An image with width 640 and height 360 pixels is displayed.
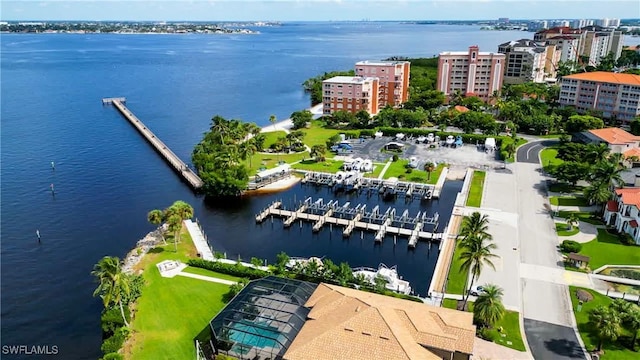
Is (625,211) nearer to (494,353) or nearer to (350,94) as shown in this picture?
(494,353)

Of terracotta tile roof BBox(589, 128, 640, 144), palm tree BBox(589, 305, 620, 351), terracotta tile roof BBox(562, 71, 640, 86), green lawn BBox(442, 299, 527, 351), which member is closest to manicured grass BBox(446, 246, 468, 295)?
green lawn BBox(442, 299, 527, 351)

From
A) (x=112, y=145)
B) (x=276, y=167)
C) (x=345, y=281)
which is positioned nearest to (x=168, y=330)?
(x=345, y=281)

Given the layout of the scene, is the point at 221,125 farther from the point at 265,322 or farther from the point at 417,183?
the point at 265,322

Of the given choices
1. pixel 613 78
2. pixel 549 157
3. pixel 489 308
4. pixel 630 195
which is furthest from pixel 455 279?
pixel 613 78

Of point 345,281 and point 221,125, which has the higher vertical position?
point 221,125

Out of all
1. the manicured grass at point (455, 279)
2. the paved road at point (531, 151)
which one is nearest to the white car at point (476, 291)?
the manicured grass at point (455, 279)

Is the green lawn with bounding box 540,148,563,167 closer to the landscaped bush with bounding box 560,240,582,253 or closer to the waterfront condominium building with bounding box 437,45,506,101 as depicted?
the landscaped bush with bounding box 560,240,582,253
